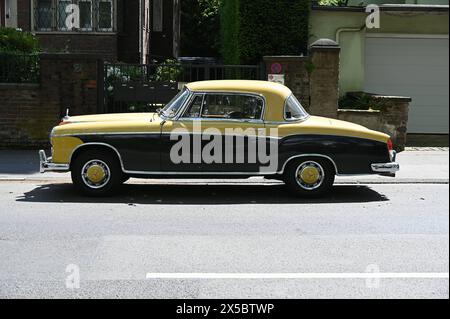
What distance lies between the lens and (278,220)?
7.84 meters

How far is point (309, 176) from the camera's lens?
9.20 meters

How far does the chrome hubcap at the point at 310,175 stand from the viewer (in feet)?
30.1

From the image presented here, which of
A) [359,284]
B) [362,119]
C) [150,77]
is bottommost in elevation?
[359,284]

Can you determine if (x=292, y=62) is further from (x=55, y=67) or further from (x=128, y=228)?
(x=128, y=228)

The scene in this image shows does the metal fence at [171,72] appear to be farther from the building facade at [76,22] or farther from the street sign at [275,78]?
the building facade at [76,22]

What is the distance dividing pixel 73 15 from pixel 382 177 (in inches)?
541

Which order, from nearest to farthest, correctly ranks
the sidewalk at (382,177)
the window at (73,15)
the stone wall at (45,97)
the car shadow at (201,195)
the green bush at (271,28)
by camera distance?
1. the car shadow at (201,195)
2. the sidewalk at (382,177)
3. the stone wall at (45,97)
4. the green bush at (271,28)
5. the window at (73,15)

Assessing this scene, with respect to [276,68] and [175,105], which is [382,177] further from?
[175,105]

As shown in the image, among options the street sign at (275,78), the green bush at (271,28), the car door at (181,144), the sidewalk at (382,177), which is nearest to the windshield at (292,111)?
the car door at (181,144)

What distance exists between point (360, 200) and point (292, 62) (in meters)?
5.48

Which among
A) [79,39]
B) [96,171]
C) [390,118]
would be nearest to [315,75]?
[390,118]

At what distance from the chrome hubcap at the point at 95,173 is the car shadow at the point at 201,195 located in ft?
0.81
